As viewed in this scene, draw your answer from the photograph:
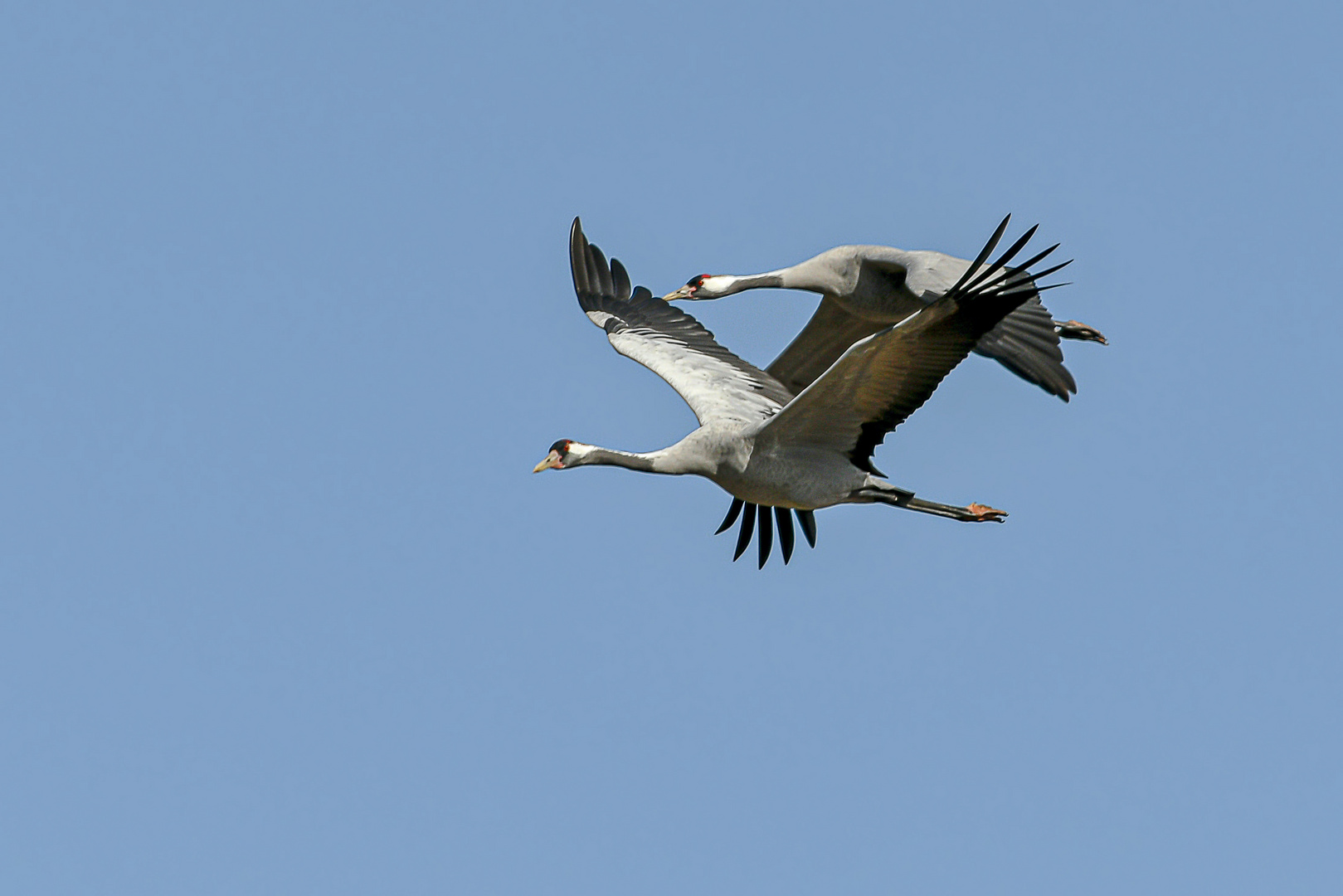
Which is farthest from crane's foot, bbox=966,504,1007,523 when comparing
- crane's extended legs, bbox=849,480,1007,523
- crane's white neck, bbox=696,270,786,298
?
crane's white neck, bbox=696,270,786,298

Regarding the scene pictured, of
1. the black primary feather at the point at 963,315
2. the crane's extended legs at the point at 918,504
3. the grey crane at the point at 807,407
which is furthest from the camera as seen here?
the crane's extended legs at the point at 918,504

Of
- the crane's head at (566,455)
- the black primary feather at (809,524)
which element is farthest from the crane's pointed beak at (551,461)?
the black primary feather at (809,524)

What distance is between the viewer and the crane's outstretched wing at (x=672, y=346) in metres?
14.1

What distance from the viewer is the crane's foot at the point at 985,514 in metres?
13.8

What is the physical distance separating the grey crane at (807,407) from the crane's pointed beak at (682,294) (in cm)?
42

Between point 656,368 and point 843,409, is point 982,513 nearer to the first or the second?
point 843,409

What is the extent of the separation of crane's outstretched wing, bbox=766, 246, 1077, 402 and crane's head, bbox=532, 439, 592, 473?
2.44m

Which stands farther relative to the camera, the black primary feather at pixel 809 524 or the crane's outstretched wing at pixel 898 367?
the black primary feather at pixel 809 524

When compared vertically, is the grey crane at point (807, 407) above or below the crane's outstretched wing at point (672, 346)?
below

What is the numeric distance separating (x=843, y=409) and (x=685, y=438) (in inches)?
47.3

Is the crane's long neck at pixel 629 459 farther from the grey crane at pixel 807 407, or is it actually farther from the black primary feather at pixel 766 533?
the black primary feather at pixel 766 533

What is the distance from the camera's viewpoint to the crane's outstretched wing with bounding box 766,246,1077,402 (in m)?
13.6

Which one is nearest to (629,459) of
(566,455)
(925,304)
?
(566,455)

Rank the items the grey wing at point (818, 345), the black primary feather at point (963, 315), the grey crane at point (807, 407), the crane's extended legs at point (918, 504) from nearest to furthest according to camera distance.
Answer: the black primary feather at point (963, 315)
the grey crane at point (807, 407)
the crane's extended legs at point (918, 504)
the grey wing at point (818, 345)
